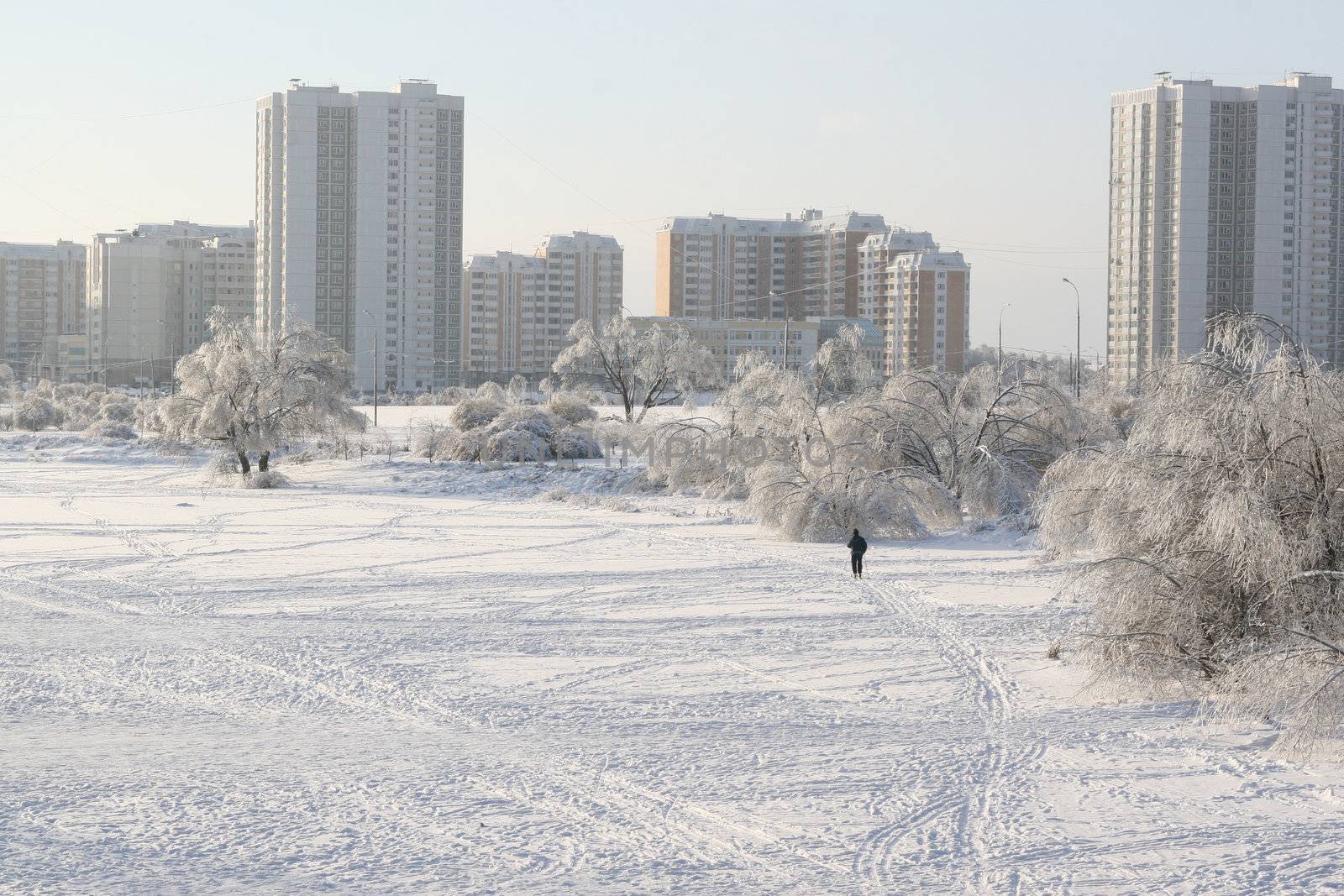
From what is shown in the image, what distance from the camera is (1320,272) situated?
327ft

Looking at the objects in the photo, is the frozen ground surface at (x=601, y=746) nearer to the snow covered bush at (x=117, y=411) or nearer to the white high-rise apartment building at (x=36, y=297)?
the snow covered bush at (x=117, y=411)

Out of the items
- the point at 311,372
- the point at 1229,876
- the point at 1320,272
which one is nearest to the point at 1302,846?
the point at 1229,876

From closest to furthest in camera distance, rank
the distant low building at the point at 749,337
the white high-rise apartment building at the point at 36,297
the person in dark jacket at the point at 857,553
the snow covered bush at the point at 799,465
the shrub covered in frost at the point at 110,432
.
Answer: the person in dark jacket at the point at 857,553
the snow covered bush at the point at 799,465
the shrub covered in frost at the point at 110,432
the distant low building at the point at 749,337
the white high-rise apartment building at the point at 36,297

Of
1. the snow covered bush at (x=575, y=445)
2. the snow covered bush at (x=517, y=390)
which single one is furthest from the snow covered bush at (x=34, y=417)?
the snow covered bush at (x=575, y=445)

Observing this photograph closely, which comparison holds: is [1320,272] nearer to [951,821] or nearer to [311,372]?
[311,372]

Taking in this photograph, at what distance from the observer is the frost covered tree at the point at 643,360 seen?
67.9 m

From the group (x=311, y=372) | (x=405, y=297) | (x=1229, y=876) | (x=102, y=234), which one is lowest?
(x=1229, y=876)

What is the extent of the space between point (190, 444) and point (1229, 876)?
149ft

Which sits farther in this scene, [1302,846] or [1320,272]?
[1320,272]

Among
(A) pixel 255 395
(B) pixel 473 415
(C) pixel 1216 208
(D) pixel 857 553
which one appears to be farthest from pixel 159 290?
(D) pixel 857 553

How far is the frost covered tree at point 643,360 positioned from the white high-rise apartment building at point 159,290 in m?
89.1

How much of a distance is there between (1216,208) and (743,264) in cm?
7107

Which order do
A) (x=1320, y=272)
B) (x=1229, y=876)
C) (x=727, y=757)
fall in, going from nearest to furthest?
(x=1229, y=876), (x=727, y=757), (x=1320, y=272)

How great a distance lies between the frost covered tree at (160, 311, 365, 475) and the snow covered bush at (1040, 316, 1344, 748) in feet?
98.6
